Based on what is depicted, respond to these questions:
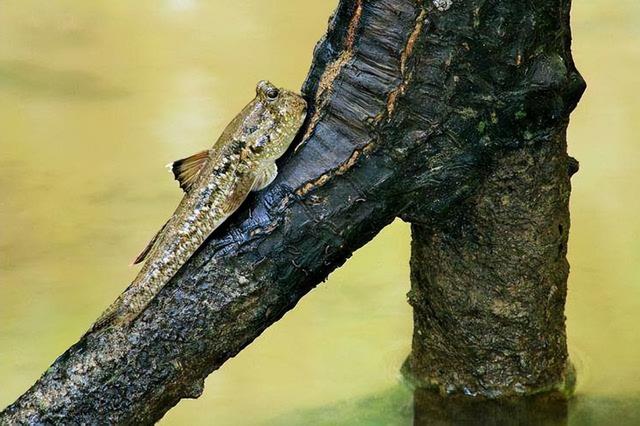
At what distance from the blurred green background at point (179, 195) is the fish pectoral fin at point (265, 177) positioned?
0.53 metres

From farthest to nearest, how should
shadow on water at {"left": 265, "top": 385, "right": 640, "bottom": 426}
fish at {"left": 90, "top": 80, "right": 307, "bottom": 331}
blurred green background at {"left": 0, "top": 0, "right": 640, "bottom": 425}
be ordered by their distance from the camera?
blurred green background at {"left": 0, "top": 0, "right": 640, "bottom": 425} < shadow on water at {"left": 265, "top": 385, "right": 640, "bottom": 426} < fish at {"left": 90, "top": 80, "right": 307, "bottom": 331}

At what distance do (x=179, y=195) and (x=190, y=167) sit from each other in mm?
1049

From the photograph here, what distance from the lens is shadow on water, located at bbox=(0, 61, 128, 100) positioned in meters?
3.21

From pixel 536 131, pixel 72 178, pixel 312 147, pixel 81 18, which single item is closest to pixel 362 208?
pixel 312 147

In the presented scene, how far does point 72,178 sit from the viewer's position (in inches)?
108

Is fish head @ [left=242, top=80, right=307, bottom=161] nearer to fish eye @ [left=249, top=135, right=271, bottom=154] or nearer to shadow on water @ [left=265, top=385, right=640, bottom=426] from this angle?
fish eye @ [left=249, top=135, right=271, bottom=154]

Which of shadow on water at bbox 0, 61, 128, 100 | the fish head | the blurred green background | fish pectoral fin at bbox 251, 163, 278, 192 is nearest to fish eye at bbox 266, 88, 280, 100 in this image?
the fish head

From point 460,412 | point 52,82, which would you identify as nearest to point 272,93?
point 460,412

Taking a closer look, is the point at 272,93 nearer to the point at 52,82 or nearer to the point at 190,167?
the point at 190,167

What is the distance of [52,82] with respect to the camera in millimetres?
3314

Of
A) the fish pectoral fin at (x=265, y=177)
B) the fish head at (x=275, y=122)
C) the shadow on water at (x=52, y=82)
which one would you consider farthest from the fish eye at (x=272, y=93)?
the shadow on water at (x=52, y=82)

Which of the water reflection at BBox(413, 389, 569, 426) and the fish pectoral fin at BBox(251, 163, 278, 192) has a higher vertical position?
the fish pectoral fin at BBox(251, 163, 278, 192)

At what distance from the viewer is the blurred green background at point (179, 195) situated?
195 cm

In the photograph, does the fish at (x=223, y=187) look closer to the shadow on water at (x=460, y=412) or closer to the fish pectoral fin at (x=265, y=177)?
the fish pectoral fin at (x=265, y=177)
